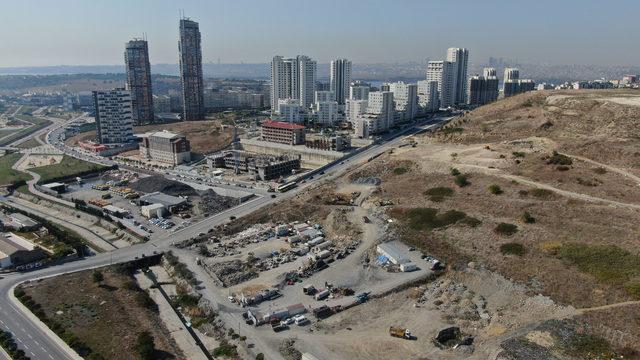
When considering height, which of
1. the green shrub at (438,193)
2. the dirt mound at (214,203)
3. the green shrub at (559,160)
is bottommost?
the dirt mound at (214,203)

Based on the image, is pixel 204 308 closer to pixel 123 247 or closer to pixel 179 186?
pixel 123 247

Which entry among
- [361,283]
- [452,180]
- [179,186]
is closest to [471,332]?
[361,283]

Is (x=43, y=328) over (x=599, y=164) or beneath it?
beneath

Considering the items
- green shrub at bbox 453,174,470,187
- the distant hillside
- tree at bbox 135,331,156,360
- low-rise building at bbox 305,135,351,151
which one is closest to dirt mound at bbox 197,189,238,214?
low-rise building at bbox 305,135,351,151

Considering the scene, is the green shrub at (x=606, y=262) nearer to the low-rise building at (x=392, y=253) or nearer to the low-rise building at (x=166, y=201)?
the low-rise building at (x=392, y=253)

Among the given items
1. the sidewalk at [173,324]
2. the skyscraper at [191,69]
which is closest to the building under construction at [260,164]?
the sidewalk at [173,324]

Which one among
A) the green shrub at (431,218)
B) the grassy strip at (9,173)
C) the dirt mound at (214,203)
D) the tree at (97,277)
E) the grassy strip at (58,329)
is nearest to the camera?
the grassy strip at (58,329)

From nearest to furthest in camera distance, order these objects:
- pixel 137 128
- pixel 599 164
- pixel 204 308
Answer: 1. pixel 204 308
2. pixel 599 164
3. pixel 137 128
